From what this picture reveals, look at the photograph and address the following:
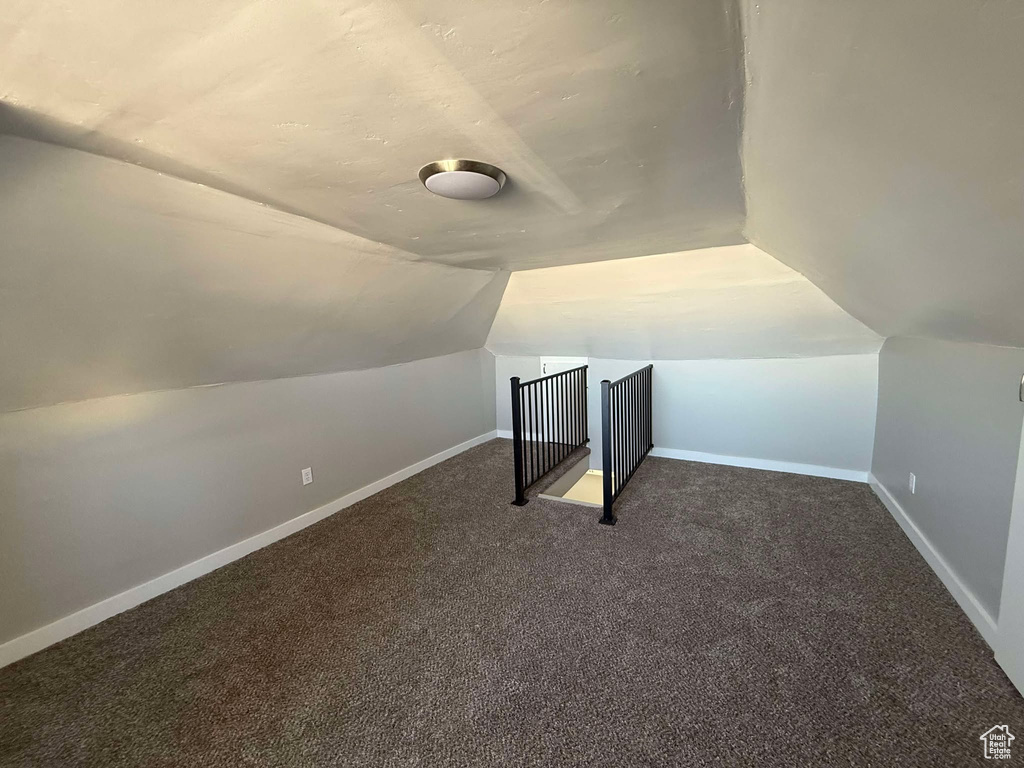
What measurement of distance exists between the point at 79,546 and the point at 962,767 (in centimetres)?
353

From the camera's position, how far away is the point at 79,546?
6.79ft

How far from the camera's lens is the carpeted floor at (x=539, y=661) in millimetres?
1469

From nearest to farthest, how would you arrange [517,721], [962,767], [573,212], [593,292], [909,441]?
[962,767], [517,721], [573,212], [909,441], [593,292]

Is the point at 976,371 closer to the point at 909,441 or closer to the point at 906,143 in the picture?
the point at 909,441

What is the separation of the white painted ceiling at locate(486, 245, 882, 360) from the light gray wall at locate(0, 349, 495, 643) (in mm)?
1532

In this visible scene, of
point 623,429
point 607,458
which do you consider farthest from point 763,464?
point 607,458

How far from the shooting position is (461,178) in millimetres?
1398

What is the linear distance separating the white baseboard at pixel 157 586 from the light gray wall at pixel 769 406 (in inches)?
107

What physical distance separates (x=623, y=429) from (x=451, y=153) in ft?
8.66

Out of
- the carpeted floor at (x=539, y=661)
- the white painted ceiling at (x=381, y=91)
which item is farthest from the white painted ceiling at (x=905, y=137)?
the carpeted floor at (x=539, y=661)

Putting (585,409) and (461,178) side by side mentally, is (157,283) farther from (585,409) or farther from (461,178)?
(585,409)

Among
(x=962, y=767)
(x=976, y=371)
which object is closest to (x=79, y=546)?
(x=962, y=767)

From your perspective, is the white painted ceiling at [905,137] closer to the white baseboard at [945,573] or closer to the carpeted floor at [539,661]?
the white baseboard at [945,573]

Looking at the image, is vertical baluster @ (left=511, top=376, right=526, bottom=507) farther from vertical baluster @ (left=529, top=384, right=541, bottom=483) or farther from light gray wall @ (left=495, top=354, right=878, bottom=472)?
light gray wall @ (left=495, top=354, right=878, bottom=472)
